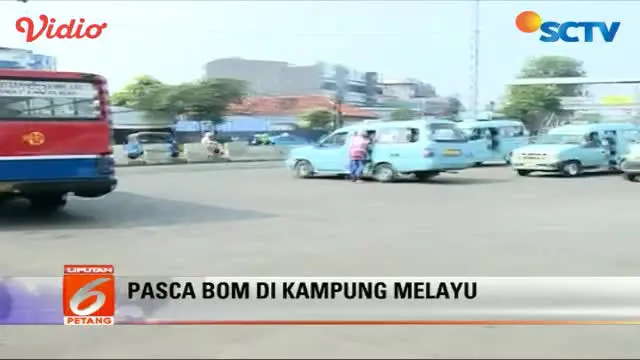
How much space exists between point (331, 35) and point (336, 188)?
2.49 ft

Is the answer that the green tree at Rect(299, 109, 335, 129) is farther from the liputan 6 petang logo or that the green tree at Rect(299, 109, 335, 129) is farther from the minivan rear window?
the liputan 6 petang logo

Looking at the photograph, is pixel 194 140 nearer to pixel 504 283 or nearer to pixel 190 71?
pixel 190 71

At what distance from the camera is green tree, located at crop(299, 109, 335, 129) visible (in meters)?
2.79

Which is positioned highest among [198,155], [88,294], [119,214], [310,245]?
[198,155]

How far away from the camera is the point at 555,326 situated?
290 centimetres

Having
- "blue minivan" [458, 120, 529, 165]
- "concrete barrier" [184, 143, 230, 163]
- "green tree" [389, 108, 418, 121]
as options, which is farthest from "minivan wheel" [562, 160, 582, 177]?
"concrete barrier" [184, 143, 230, 163]

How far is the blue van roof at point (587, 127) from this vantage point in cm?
295

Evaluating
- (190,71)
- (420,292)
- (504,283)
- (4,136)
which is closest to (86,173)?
(4,136)

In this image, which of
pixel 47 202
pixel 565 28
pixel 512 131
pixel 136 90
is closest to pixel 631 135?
pixel 512 131

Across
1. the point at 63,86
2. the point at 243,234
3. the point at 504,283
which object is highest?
the point at 63,86

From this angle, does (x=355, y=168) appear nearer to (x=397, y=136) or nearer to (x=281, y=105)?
(x=397, y=136)

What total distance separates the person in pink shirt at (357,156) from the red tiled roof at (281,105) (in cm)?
51

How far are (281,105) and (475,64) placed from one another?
71cm

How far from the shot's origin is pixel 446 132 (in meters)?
3.51
